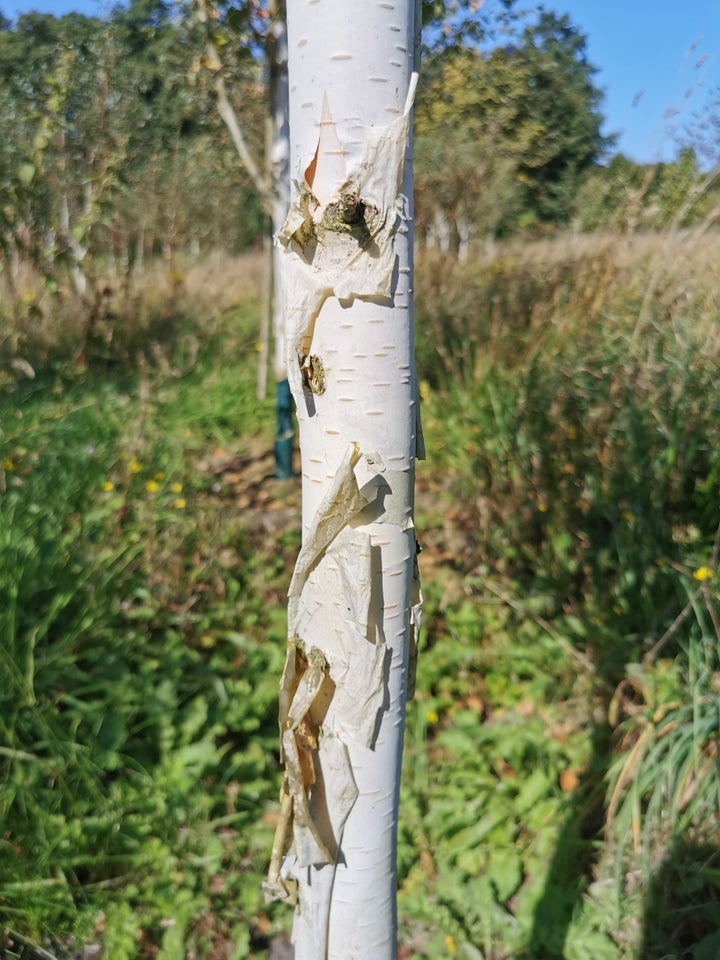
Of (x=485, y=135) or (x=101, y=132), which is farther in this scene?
(x=485, y=135)

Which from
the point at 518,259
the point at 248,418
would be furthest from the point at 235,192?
the point at 248,418

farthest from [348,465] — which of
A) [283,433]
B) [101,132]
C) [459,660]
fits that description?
[101,132]

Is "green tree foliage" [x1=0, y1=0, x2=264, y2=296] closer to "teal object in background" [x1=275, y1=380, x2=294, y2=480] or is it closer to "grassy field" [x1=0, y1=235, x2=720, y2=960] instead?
"grassy field" [x1=0, y1=235, x2=720, y2=960]

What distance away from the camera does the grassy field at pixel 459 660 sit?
173 centimetres

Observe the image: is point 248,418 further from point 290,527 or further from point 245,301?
point 245,301

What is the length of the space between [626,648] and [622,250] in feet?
6.92

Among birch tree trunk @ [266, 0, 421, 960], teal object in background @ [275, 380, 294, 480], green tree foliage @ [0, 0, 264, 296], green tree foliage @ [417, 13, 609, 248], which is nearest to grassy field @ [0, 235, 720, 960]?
teal object in background @ [275, 380, 294, 480]

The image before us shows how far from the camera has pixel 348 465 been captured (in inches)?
28.1

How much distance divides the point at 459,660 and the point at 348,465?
1986mm

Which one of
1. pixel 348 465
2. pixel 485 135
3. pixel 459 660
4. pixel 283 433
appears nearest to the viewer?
pixel 348 465

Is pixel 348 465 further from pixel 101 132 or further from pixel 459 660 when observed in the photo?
pixel 101 132

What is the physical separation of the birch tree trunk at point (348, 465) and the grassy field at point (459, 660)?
1.05 metres

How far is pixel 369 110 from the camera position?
0.66 meters

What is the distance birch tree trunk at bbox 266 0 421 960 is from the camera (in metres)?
0.66
